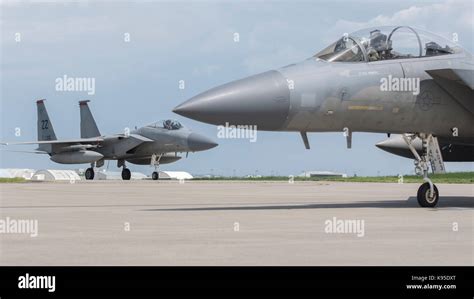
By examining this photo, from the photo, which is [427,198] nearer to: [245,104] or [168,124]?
[245,104]

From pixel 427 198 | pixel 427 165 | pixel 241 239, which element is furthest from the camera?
pixel 427 198

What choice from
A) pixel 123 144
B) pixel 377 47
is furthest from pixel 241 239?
pixel 123 144

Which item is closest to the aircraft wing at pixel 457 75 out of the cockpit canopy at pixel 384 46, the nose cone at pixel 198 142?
the cockpit canopy at pixel 384 46

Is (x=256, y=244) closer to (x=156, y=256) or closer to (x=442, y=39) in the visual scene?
(x=156, y=256)

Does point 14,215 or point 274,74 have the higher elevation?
point 274,74

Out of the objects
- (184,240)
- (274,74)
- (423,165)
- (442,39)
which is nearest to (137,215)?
(274,74)

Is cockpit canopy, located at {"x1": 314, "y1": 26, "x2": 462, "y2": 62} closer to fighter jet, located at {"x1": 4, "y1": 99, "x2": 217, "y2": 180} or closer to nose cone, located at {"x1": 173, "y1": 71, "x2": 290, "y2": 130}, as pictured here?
Result: nose cone, located at {"x1": 173, "y1": 71, "x2": 290, "y2": 130}

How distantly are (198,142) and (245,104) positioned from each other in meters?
33.4

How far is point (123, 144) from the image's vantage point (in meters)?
48.9

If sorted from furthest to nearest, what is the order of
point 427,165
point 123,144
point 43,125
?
point 43,125 → point 123,144 → point 427,165

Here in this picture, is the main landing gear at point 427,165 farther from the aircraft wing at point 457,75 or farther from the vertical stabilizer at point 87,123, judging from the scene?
the vertical stabilizer at point 87,123

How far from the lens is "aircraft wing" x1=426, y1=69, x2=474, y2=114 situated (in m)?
12.6
